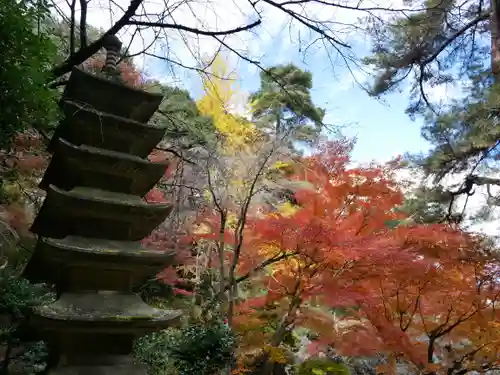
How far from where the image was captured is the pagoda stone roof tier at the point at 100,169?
5.21 m

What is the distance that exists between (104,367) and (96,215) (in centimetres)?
170

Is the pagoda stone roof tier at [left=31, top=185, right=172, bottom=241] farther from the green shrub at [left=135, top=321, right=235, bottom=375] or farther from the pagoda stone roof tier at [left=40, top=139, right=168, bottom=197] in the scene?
the green shrub at [left=135, top=321, right=235, bottom=375]

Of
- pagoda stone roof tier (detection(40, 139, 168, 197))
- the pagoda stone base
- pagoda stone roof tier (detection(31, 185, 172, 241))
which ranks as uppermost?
pagoda stone roof tier (detection(40, 139, 168, 197))

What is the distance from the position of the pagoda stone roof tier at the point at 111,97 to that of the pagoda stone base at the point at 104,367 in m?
3.01

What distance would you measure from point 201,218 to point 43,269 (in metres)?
3.90

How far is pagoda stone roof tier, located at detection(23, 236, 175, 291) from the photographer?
15.6 feet

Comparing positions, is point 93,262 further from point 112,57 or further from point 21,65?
point 112,57

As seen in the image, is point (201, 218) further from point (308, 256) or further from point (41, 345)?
point (41, 345)

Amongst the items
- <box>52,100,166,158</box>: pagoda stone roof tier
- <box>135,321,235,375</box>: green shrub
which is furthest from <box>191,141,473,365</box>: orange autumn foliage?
<box>52,100,166,158</box>: pagoda stone roof tier

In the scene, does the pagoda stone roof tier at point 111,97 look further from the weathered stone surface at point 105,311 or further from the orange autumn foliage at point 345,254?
the orange autumn foliage at point 345,254

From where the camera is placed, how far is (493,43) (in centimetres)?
749

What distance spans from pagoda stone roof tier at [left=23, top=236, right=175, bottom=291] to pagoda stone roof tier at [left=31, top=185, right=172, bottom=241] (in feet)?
0.56

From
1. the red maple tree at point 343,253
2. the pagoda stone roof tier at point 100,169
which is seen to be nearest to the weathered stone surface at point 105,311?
the pagoda stone roof tier at point 100,169

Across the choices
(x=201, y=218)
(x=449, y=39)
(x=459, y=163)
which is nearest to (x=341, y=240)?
(x=201, y=218)
